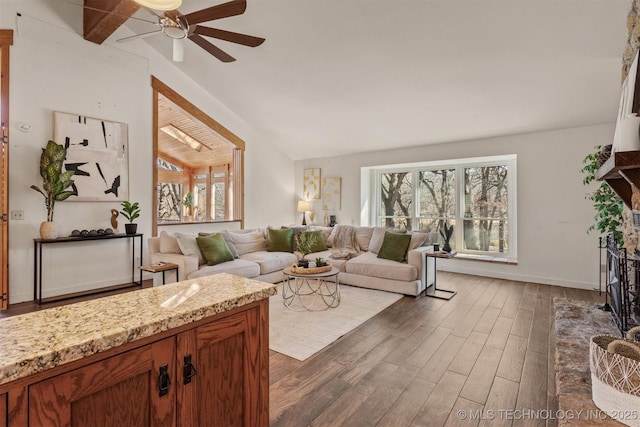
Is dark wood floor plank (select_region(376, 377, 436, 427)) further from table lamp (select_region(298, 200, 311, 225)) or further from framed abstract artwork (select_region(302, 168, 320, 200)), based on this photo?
framed abstract artwork (select_region(302, 168, 320, 200))

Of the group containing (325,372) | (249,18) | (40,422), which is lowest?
(325,372)

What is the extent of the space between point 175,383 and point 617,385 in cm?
185

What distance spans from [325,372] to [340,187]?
4910mm

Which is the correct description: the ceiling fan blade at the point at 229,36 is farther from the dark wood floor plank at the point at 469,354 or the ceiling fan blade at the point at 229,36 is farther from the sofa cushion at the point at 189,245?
the dark wood floor plank at the point at 469,354

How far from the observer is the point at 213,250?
4250 millimetres

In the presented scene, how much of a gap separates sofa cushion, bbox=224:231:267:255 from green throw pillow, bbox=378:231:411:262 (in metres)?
2.01

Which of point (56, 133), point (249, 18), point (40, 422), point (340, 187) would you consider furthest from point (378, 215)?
point (40, 422)

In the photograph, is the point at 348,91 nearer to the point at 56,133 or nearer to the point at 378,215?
the point at 378,215

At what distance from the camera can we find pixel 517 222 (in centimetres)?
500

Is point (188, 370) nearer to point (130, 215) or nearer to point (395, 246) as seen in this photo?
point (395, 246)

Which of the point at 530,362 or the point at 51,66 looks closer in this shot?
the point at 530,362

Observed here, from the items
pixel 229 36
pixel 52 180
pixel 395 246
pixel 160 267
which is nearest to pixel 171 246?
pixel 160 267

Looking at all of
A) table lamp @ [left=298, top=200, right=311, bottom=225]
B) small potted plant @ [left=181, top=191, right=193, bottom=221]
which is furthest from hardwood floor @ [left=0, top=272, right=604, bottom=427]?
small potted plant @ [left=181, top=191, right=193, bottom=221]

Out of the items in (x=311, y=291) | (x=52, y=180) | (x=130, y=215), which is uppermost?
Result: (x=52, y=180)
